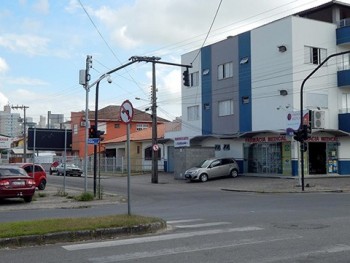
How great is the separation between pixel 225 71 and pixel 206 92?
305cm

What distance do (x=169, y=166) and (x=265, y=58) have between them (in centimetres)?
1757

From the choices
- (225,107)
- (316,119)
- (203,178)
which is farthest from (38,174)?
(225,107)

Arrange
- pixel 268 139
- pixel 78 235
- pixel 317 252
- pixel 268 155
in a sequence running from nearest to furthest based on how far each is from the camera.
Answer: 1. pixel 317 252
2. pixel 78 235
3. pixel 268 139
4. pixel 268 155

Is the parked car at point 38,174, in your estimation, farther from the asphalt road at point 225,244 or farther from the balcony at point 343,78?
the balcony at point 343,78

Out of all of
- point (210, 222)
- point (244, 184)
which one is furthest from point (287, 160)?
point (210, 222)

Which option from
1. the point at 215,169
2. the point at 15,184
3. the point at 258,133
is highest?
the point at 258,133

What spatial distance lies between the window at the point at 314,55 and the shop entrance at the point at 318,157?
20.0 feet

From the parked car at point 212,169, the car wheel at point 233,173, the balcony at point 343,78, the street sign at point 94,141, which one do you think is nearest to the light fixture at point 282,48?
the balcony at point 343,78

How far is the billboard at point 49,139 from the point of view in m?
25.2

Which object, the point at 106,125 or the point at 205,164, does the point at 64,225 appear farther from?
the point at 106,125

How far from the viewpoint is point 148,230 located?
35.2ft

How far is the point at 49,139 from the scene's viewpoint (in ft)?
84.2

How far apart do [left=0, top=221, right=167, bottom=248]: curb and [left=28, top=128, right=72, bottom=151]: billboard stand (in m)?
15.2

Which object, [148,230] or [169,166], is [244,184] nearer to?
[169,166]
